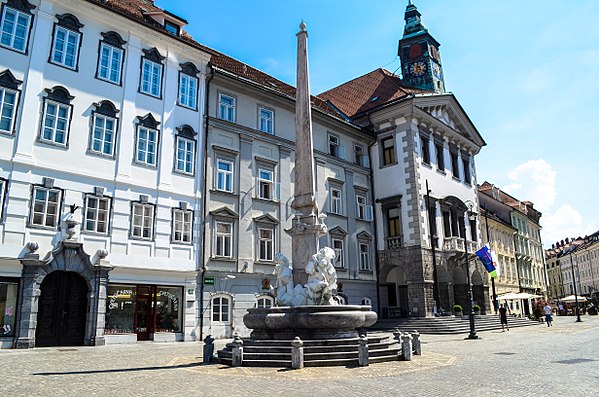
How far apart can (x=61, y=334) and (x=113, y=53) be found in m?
11.9

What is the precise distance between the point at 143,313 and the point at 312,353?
35.7 feet

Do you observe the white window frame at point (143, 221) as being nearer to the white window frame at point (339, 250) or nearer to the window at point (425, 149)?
the white window frame at point (339, 250)

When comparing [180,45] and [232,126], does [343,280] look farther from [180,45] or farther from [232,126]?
[180,45]

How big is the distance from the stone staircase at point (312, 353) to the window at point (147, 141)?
442 inches

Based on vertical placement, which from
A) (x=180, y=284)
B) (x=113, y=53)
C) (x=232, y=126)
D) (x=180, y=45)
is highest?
(x=180, y=45)

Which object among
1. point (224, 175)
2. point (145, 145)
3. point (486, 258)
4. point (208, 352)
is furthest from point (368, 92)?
point (208, 352)

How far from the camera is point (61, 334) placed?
17.5m

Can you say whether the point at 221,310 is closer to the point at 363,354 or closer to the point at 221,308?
the point at 221,308

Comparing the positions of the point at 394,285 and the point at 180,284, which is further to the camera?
the point at 394,285

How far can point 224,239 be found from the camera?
912 inches

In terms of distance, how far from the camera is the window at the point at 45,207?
679 inches

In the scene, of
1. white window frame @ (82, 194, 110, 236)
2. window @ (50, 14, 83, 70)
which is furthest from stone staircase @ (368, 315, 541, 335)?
window @ (50, 14, 83, 70)

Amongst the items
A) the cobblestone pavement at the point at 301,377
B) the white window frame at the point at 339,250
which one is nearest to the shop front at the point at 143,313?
the cobblestone pavement at the point at 301,377

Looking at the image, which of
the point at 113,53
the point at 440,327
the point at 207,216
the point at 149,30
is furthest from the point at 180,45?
the point at 440,327
